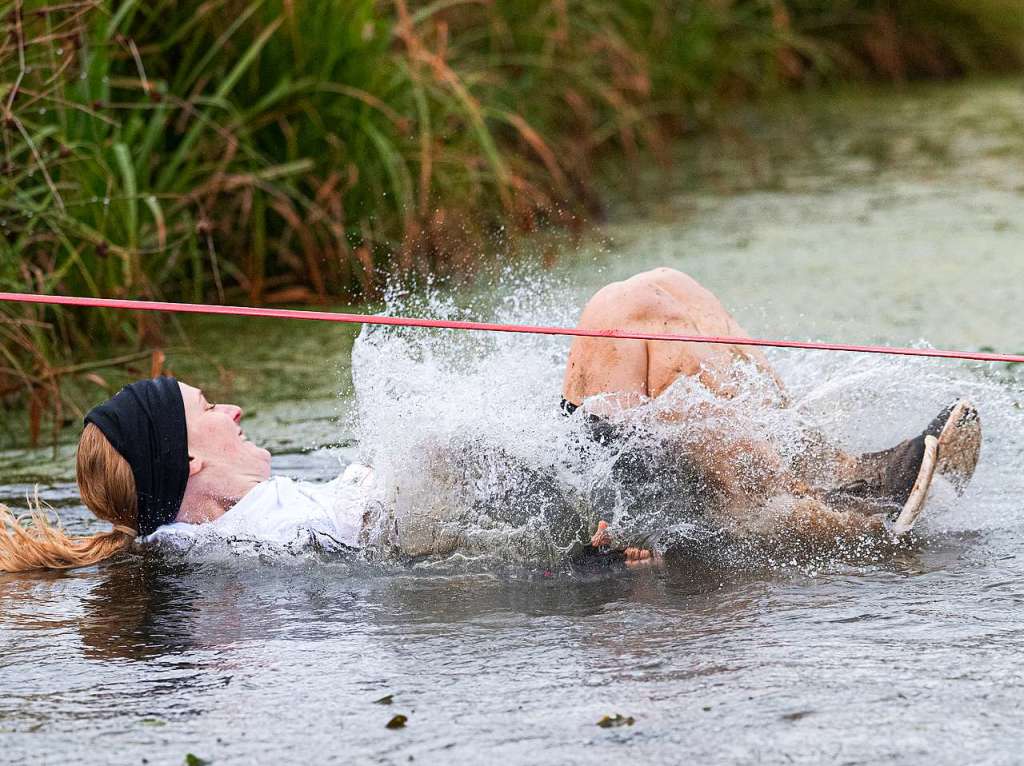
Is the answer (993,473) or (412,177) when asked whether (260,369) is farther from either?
(993,473)

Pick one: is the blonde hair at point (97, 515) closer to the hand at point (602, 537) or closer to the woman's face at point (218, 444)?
the woman's face at point (218, 444)

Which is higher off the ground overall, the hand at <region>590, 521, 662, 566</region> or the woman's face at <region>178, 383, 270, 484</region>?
the woman's face at <region>178, 383, 270, 484</region>

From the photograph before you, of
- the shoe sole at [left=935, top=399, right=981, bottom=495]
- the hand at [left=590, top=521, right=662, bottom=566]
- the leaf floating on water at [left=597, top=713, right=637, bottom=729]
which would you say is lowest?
the leaf floating on water at [left=597, top=713, right=637, bottom=729]

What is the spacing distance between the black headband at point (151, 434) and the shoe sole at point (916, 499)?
1717 millimetres

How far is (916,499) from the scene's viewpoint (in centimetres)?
382

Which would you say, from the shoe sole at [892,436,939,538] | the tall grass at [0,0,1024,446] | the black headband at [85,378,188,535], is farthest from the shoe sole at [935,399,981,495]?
the tall grass at [0,0,1024,446]

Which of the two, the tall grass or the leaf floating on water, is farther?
the tall grass

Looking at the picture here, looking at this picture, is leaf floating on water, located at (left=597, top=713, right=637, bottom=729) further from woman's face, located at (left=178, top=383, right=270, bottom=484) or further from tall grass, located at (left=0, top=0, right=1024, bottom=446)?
tall grass, located at (left=0, top=0, right=1024, bottom=446)

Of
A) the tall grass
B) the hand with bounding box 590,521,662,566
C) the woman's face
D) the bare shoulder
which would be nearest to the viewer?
the hand with bounding box 590,521,662,566

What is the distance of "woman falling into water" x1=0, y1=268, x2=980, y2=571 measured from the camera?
3.80m

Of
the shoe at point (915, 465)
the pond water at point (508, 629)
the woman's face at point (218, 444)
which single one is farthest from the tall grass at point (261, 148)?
the shoe at point (915, 465)

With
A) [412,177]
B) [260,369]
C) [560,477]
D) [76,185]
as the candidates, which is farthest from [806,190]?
[560,477]

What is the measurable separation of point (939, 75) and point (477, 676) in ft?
39.8

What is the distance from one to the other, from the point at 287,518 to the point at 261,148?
10.8 ft
